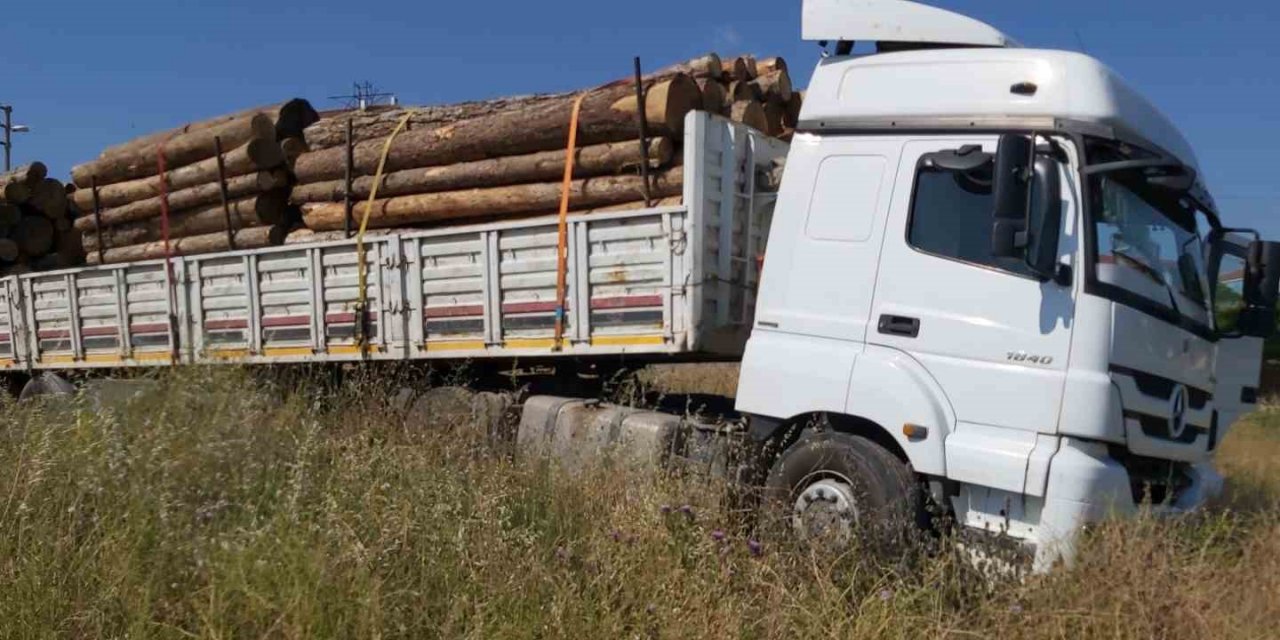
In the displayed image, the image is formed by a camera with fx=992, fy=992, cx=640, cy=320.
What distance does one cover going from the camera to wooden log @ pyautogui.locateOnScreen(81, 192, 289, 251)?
30.1 feet

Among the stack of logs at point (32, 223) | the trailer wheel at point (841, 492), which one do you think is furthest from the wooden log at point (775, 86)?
the stack of logs at point (32, 223)

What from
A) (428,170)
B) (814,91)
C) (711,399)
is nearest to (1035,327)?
(814,91)

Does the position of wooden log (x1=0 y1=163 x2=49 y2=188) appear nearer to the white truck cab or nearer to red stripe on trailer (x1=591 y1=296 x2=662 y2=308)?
red stripe on trailer (x1=591 y1=296 x2=662 y2=308)

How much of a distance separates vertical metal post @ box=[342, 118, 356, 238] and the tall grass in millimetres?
3341

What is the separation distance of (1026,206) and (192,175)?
8228mm

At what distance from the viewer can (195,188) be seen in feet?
32.2

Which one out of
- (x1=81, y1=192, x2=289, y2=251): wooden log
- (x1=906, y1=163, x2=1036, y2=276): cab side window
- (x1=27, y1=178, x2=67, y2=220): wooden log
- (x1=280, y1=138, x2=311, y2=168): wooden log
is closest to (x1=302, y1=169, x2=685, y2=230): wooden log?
(x1=81, y1=192, x2=289, y2=251): wooden log

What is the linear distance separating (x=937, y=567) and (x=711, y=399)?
335cm

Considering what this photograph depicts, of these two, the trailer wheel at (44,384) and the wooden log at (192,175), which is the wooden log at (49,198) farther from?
the trailer wheel at (44,384)

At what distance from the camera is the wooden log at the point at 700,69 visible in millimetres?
7051

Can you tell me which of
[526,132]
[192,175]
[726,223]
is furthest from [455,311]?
[192,175]

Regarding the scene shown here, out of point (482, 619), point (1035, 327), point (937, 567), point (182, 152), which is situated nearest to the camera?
point (482, 619)

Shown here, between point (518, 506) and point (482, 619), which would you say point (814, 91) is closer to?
point (518, 506)

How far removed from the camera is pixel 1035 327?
15.3 feet
